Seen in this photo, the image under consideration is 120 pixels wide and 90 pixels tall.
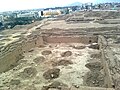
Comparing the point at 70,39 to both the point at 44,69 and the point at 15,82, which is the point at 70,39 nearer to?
the point at 44,69

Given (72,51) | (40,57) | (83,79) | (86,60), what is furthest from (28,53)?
(83,79)

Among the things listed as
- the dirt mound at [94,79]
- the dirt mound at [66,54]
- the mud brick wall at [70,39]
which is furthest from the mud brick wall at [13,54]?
the dirt mound at [94,79]

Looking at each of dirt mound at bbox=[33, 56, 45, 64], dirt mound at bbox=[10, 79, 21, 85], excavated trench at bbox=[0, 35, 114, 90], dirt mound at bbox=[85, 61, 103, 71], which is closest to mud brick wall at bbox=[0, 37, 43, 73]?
excavated trench at bbox=[0, 35, 114, 90]

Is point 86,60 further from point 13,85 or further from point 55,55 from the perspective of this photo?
point 13,85

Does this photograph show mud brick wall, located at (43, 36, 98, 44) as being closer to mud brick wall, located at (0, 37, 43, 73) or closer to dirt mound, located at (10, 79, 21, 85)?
mud brick wall, located at (0, 37, 43, 73)

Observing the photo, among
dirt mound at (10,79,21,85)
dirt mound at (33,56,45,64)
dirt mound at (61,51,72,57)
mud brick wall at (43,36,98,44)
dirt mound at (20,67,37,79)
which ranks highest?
mud brick wall at (43,36,98,44)

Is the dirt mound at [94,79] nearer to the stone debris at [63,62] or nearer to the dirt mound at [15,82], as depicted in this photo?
the stone debris at [63,62]

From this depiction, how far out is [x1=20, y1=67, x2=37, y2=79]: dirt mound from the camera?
12.6 metres

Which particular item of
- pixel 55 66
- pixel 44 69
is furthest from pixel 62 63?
pixel 44 69

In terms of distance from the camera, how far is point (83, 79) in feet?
38.0

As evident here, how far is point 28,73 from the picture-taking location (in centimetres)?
1302

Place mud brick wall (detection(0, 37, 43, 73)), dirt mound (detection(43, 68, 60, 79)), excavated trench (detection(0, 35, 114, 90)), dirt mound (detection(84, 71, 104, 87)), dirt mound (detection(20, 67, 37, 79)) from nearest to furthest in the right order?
dirt mound (detection(84, 71, 104, 87)) → excavated trench (detection(0, 35, 114, 90)) → dirt mound (detection(43, 68, 60, 79)) → dirt mound (detection(20, 67, 37, 79)) → mud brick wall (detection(0, 37, 43, 73))

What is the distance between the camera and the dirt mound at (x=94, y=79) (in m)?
11.0

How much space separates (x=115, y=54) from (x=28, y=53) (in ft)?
24.7
